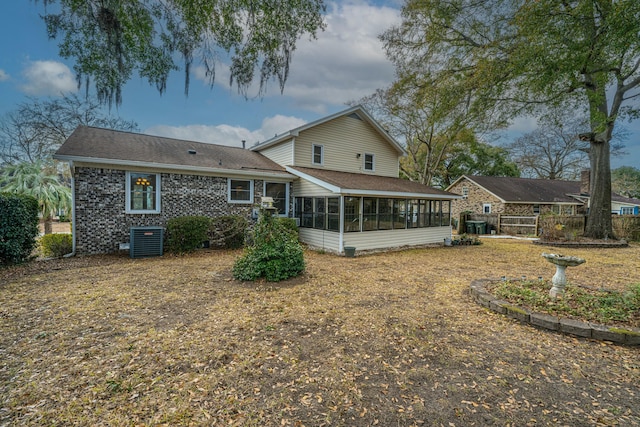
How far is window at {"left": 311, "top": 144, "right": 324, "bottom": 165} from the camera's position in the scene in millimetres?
13172

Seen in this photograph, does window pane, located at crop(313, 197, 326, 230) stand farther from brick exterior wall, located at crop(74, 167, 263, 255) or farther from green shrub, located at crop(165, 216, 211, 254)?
green shrub, located at crop(165, 216, 211, 254)

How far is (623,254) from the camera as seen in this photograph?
1040 cm

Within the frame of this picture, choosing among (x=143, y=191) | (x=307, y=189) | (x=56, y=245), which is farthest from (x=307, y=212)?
(x=56, y=245)

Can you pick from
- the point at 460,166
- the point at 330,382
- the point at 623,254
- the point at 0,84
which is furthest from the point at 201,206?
the point at 460,166

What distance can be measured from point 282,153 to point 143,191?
6.13m

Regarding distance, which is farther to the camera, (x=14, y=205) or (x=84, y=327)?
(x=14, y=205)

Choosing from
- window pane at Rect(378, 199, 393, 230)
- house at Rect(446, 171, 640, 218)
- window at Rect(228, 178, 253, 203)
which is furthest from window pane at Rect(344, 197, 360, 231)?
house at Rect(446, 171, 640, 218)

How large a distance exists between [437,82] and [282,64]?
14.0 m

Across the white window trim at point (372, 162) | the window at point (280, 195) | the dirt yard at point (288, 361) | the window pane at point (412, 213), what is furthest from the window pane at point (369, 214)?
the dirt yard at point (288, 361)

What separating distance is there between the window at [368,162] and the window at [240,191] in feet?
21.3

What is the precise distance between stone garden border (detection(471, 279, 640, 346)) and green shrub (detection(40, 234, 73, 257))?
11466 mm

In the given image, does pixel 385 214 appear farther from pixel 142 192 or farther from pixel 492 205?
pixel 492 205

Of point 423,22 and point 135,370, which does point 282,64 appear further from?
point 423,22

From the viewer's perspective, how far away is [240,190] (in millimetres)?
11305
